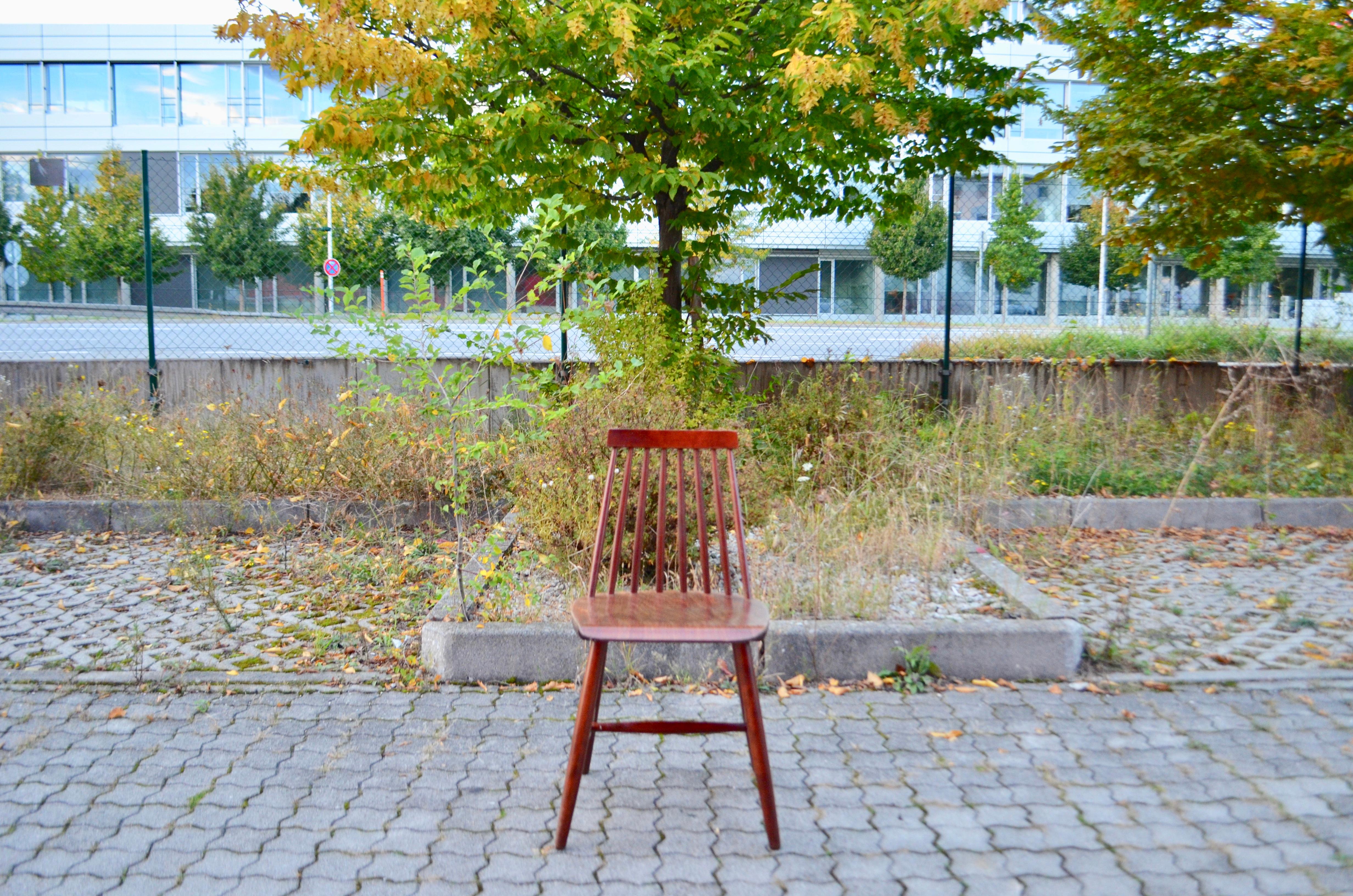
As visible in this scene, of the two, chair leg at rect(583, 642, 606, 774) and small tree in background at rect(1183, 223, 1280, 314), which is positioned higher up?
small tree in background at rect(1183, 223, 1280, 314)

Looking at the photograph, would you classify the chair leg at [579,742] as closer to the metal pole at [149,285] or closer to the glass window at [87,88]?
the metal pole at [149,285]

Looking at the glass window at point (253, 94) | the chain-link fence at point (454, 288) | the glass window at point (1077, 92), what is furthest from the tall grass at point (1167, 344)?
the glass window at point (253, 94)

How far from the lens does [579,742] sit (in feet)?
8.69

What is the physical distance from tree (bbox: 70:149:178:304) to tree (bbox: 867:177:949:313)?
6359mm

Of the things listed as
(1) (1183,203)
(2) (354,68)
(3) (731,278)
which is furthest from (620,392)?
(3) (731,278)

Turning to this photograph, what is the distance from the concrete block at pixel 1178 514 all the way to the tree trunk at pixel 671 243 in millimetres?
3049

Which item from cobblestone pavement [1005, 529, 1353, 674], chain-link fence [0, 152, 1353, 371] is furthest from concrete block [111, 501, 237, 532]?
cobblestone pavement [1005, 529, 1353, 674]

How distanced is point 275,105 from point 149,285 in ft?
106

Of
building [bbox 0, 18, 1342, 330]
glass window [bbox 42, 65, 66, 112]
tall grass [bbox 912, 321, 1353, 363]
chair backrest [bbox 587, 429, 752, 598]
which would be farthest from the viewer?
glass window [bbox 42, 65, 66, 112]

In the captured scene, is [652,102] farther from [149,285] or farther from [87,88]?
[87,88]

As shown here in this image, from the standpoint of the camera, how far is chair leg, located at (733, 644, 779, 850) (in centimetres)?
263

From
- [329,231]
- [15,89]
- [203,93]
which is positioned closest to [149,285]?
[329,231]

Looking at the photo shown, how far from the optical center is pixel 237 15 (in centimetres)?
493

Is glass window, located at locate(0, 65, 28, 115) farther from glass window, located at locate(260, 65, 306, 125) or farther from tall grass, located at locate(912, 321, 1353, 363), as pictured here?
tall grass, located at locate(912, 321, 1353, 363)
